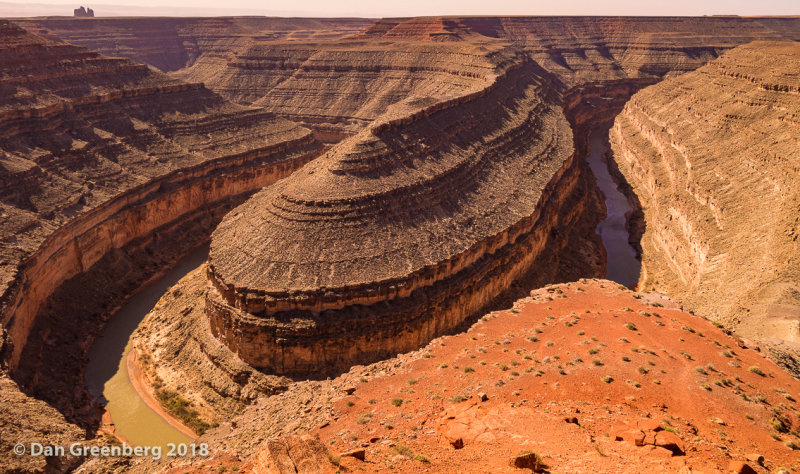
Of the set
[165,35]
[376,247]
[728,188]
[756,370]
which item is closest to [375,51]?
[728,188]

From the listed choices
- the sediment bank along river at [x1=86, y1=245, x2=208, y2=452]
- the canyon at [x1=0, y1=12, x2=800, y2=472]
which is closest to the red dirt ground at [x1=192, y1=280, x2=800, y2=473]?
the canyon at [x1=0, y1=12, x2=800, y2=472]

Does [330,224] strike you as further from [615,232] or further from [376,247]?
[615,232]

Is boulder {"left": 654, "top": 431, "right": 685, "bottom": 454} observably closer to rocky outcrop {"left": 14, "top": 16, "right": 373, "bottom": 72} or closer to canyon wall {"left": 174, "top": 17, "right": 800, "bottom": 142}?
canyon wall {"left": 174, "top": 17, "right": 800, "bottom": 142}

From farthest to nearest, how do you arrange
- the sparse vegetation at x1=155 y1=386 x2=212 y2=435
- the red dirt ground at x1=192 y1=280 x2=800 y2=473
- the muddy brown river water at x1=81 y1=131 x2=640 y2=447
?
the muddy brown river water at x1=81 y1=131 x2=640 y2=447 → the sparse vegetation at x1=155 y1=386 x2=212 y2=435 → the red dirt ground at x1=192 y1=280 x2=800 y2=473

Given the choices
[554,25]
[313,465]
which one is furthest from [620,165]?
[554,25]

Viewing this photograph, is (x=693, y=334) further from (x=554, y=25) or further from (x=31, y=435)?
(x=554, y=25)

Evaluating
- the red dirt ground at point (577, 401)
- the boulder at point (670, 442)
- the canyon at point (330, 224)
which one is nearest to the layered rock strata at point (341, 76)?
the canyon at point (330, 224)

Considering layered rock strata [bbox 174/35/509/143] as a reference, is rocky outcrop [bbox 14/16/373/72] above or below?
above
